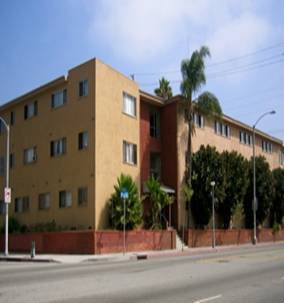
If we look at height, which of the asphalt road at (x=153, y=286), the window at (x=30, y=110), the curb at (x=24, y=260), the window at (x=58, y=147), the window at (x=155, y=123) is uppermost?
the window at (x=30, y=110)

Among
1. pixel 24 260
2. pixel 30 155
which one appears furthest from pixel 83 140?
pixel 24 260

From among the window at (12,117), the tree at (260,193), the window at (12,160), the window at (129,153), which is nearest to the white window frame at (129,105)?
the window at (129,153)

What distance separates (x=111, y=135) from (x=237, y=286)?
22891mm

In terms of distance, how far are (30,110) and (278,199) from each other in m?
27.8

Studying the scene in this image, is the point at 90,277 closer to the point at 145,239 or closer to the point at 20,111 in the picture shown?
the point at 145,239

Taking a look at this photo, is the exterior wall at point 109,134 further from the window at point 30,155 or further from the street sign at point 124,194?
the window at point 30,155

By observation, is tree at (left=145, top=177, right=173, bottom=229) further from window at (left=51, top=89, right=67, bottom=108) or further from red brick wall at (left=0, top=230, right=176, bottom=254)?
window at (left=51, top=89, right=67, bottom=108)

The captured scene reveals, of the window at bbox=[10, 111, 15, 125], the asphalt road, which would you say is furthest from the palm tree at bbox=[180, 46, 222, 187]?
the asphalt road

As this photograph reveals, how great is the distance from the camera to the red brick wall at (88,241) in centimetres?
3125

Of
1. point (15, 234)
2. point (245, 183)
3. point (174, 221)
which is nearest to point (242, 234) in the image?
point (245, 183)

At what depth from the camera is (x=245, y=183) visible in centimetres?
4600

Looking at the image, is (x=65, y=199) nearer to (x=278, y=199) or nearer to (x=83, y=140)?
(x=83, y=140)

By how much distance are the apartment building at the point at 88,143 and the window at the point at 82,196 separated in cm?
6

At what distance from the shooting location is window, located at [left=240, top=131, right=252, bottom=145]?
5430 cm
